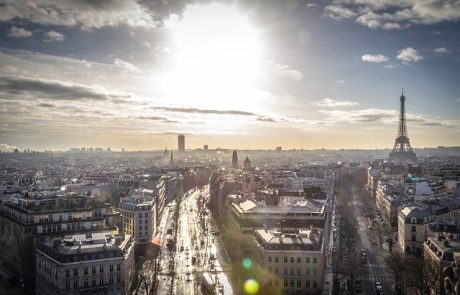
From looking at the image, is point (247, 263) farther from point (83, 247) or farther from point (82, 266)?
point (82, 266)

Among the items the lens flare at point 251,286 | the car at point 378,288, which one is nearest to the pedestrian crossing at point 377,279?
the car at point 378,288

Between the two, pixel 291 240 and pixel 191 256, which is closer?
pixel 291 240

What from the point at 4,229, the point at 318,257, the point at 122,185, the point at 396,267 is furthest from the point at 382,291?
the point at 122,185

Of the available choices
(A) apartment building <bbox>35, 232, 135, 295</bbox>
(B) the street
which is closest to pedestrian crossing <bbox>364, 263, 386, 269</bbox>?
(B) the street

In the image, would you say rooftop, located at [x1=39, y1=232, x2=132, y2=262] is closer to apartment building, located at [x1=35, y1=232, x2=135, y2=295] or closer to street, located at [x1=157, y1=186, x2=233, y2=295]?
apartment building, located at [x1=35, y1=232, x2=135, y2=295]

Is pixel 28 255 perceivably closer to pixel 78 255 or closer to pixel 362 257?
pixel 78 255

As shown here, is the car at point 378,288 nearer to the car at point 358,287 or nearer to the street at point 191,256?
the car at point 358,287

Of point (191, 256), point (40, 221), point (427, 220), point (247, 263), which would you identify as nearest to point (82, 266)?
point (40, 221)

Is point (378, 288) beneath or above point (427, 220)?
beneath
